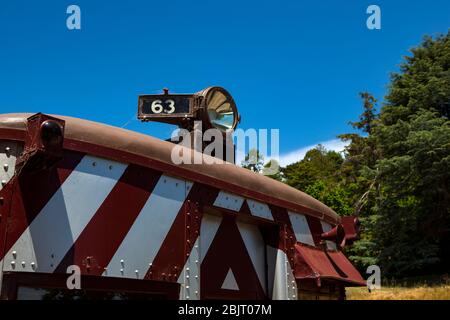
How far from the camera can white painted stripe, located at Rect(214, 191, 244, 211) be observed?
156 inches

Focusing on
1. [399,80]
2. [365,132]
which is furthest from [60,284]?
[365,132]

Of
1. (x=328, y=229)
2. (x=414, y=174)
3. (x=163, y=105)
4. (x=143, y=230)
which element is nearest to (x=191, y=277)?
(x=143, y=230)

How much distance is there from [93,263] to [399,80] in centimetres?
2673

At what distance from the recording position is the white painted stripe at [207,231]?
12.5 feet

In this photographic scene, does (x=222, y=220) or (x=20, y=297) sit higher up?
(x=222, y=220)

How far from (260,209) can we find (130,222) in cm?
139

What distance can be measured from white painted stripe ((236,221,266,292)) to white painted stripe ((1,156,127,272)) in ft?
4.56

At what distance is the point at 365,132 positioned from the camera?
4188 centimetres

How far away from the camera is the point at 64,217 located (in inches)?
118

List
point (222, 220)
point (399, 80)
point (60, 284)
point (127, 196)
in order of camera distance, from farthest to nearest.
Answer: point (399, 80), point (222, 220), point (127, 196), point (60, 284)
